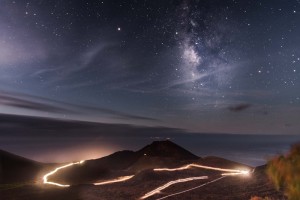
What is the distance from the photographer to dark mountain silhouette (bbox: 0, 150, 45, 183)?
25.7 metres

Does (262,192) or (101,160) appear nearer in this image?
(262,192)

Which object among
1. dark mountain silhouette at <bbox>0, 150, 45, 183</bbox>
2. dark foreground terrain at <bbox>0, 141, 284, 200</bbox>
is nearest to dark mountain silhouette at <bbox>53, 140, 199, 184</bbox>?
dark foreground terrain at <bbox>0, 141, 284, 200</bbox>

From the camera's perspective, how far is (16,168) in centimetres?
2959

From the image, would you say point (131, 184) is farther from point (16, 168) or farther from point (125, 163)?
point (125, 163)

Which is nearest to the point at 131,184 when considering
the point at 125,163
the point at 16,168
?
the point at 16,168

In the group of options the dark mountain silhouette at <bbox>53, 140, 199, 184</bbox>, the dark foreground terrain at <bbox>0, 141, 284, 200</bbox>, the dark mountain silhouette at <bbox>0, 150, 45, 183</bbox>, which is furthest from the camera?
the dark mountain silhouette at <bbox>0, 150, 45, 183</bbox>

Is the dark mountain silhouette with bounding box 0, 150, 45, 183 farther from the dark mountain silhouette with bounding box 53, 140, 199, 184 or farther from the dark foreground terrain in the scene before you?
the dark mountain silhouette with bounding box 53, 140, 199, 184

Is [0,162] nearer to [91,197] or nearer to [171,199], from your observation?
[91,197]

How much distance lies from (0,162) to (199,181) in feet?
66.4

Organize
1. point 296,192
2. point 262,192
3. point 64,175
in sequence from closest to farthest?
point 296,192, point 262,192, point 64,175

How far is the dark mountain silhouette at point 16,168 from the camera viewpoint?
25.7 metres

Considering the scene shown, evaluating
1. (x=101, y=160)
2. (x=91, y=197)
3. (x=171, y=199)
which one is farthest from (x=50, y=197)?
(x=101, y=160)

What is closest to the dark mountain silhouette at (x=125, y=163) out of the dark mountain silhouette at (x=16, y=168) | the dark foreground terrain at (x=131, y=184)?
the dark foreground terrain at (x=131, y=184)

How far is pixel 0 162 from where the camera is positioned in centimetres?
3069
